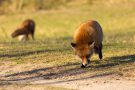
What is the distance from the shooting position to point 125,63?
13148 millimetres

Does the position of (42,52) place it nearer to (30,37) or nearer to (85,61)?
(85,61)

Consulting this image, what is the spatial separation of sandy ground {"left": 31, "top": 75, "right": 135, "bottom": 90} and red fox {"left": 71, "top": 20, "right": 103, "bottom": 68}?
1.01m

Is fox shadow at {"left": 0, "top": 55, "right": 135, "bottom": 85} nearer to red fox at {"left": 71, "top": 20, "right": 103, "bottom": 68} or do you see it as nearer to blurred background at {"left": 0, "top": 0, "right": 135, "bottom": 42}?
red fox at {"left": 71, "top": 20, "right": 103, "bottom": 68}

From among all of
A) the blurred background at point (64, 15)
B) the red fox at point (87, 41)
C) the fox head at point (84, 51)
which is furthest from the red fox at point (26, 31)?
the fox head at point (84, 51)

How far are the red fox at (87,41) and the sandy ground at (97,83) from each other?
101cm

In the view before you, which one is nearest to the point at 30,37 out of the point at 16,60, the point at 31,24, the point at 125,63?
the point at 31,24

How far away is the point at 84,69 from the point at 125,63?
1.12m

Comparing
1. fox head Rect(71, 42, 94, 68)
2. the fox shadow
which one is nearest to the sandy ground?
the fox shadow

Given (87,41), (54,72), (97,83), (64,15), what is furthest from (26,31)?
(97,83)

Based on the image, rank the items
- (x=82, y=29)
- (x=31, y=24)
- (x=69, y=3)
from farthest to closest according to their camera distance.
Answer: (x=69, y=3)
(x=31, y=24)
(x=82, y=29)

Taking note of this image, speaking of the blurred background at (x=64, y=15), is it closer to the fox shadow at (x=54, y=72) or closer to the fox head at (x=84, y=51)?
the fox shadow at (x=54, y=72)

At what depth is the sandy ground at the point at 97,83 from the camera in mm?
11052

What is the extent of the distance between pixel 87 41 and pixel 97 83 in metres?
1.78

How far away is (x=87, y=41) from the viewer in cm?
1298
